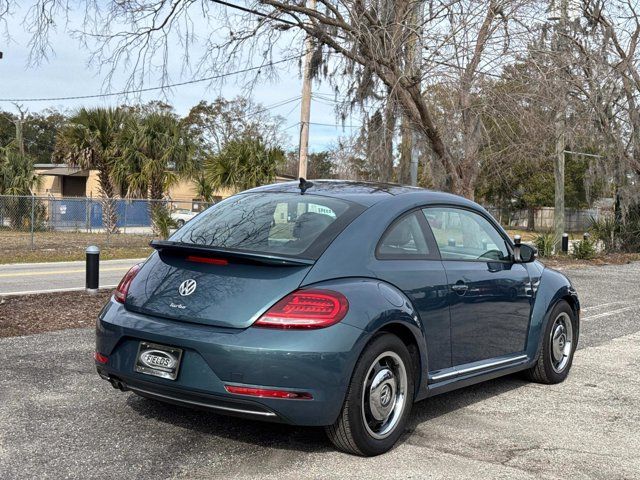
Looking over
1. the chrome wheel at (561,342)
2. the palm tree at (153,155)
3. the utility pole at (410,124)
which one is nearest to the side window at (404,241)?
the chrome wheel at (561,342)

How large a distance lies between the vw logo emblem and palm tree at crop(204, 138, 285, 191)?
23.1 meters

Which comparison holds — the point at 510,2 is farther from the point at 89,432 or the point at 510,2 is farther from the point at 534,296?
the point at 89,432

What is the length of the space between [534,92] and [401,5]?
320 centimetres

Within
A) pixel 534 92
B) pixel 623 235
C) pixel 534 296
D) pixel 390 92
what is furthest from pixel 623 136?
pixel 534 296

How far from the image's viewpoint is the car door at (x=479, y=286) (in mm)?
5172

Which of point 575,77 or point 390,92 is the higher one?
point 575,77

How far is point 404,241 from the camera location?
4.96m

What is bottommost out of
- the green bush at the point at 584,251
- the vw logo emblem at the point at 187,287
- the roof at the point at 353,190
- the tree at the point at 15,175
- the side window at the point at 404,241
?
the green bush at the point at 584,251

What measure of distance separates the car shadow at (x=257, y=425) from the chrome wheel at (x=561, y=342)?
42.8 inches

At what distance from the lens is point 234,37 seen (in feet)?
42.4

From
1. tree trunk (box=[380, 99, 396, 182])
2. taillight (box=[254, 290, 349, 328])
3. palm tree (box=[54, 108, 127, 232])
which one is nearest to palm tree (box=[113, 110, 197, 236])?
palm tree (box=[54, 108, 127, 232])

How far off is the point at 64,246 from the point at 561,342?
1961 centimetres

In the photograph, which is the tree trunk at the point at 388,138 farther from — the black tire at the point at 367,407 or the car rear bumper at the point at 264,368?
the car rear bumper at the point at 264,368

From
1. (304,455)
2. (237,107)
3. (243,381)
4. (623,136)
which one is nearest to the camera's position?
(243,381)
